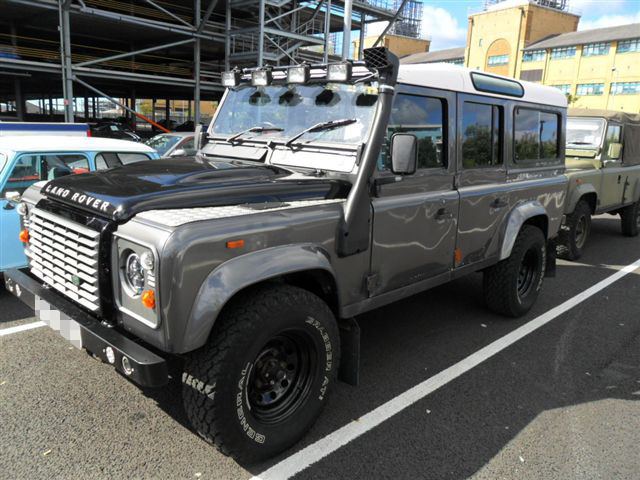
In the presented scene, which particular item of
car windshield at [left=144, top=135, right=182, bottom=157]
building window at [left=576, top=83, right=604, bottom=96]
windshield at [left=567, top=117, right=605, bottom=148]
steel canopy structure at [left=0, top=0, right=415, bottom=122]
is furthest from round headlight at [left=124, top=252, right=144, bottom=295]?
building window at [left=576, top=83, right=604, bottom=96]

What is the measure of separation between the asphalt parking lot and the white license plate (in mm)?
704

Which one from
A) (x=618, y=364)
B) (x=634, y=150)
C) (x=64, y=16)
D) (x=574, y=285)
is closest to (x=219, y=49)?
(x=64, y=16)

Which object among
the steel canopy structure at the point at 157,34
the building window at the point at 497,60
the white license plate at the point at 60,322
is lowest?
the white license plate at the point at 60,322

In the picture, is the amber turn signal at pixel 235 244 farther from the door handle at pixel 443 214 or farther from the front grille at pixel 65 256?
the door handle at pixel 443 214

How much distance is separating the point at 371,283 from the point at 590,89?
224 ft

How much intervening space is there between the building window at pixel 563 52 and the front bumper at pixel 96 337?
7135cm

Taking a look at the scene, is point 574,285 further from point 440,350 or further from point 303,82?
point 303,82

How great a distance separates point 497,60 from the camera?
7062cm

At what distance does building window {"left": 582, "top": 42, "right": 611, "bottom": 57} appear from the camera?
59.2 meters

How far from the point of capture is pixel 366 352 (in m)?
4.42

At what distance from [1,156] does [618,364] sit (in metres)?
6.41

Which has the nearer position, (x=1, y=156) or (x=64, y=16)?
(x=1, y=156)

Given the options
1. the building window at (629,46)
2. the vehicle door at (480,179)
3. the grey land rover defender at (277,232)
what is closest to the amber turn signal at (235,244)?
the grey land rover defender at (277,232)

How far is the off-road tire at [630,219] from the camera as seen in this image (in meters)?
9.90
